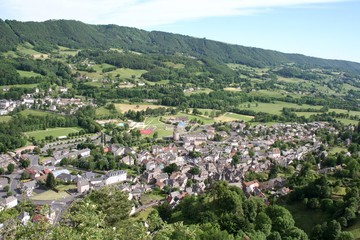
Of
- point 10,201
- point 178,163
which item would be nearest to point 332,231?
point 178,163

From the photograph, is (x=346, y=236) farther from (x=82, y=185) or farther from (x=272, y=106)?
(x=272, y=106)

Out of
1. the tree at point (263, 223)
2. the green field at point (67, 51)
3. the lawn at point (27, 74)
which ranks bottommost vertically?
the tree at point (263, 223)

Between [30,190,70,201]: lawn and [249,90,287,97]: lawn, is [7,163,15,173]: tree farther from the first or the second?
[249,90,287,97]: lawn

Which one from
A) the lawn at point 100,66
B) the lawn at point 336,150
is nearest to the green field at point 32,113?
the lawn at point 100,66

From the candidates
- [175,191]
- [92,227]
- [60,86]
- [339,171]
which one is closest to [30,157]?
[175,191]

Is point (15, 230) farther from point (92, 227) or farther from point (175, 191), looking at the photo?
point (175, 191)

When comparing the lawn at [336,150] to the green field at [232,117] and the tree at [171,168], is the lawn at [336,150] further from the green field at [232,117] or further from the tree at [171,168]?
the green field at [232,117]

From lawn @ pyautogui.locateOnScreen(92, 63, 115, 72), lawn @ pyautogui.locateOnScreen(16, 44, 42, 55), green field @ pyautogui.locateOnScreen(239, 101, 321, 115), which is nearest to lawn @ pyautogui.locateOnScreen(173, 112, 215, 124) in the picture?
green field @ pyautogui.locateOnScreen(239, 101, 321, 115)
